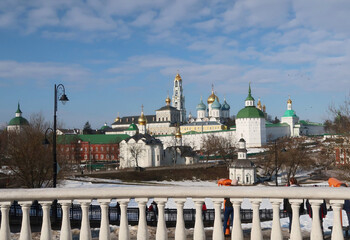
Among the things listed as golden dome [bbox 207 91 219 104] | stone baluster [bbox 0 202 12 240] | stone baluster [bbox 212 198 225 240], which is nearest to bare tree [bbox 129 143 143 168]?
stone baluster [bbox 0 202 12 240]

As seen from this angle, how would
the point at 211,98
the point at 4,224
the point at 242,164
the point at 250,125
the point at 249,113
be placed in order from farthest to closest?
the point at 211,98 → the point at 249,113 → the point at 250,125 → the point at 242,164 → the point at 4,224

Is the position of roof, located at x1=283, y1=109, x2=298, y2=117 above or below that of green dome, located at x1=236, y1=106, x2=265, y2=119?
above

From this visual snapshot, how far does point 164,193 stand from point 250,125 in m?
106

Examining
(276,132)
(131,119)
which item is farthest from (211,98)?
(131,119)

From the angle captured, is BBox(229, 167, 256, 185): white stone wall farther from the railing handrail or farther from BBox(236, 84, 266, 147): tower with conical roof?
BBox(236, 84, 266, 147): tower with conical roof

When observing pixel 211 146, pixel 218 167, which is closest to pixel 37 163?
pixel 218 167

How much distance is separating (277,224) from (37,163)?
74.7 ft

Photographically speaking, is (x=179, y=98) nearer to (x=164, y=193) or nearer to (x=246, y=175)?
(x=246, y=175)

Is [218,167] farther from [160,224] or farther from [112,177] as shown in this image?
[160,224]

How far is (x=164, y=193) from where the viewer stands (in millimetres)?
4996

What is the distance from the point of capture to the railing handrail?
15.4 ft

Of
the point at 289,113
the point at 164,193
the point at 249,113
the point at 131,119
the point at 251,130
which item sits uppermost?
the point at 131,119

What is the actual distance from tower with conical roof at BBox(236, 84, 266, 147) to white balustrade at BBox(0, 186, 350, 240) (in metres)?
105

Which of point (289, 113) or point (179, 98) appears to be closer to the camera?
point (289, 113)
